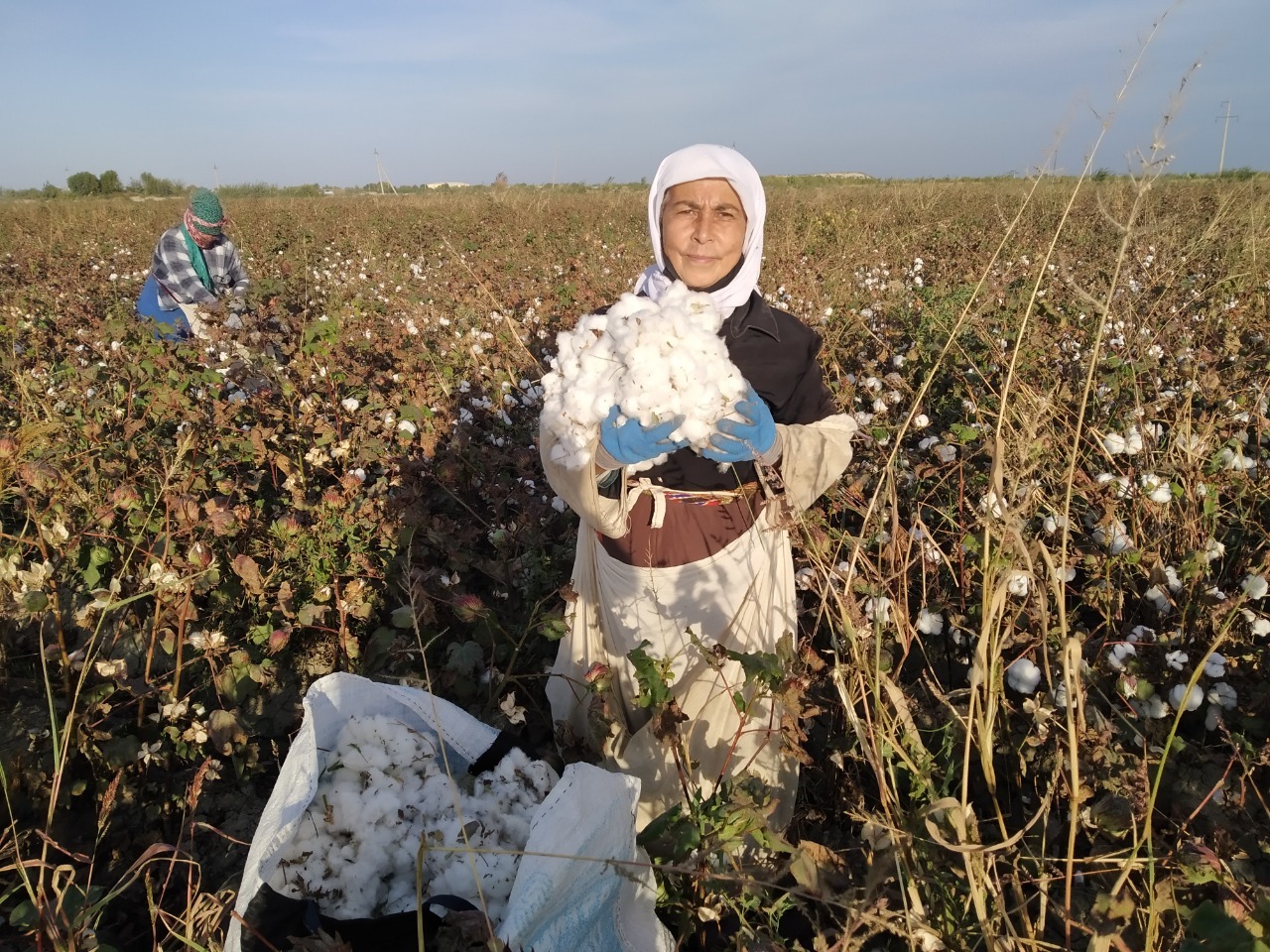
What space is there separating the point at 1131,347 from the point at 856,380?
1.36 metres

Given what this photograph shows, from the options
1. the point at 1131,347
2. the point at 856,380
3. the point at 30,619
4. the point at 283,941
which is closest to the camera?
the point at 283,941

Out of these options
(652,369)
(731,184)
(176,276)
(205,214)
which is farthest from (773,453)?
(205,214)

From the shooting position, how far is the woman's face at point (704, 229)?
1839 millimetres

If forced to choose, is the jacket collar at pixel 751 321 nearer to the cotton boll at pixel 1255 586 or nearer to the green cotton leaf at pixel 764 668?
the green cotton leaf at pixel 764 668

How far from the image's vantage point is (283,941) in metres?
1.27

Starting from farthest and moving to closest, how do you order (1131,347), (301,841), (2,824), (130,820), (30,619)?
(1131,347) → (30,619) → (130,820) → (2,824) → (301,841)

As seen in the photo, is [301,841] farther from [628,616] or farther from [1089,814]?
[1089,814]

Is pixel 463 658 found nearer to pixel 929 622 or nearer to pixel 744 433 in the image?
pixel 744 433

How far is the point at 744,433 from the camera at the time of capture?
5.12 ft

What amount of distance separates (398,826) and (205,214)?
5.57 m

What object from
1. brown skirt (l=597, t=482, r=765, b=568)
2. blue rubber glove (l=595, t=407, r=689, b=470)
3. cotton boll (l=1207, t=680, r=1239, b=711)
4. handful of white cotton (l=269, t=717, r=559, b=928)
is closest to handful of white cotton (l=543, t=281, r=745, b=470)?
blue rubber glove (l=595, t=407, r=689, b=470)

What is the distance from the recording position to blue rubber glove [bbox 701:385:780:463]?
1.51 m

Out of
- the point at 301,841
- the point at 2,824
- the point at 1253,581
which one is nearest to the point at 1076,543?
the point at 1253,581

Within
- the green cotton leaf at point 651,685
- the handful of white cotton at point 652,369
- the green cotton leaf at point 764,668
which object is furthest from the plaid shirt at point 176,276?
the green cotton leaf at point 764,668
